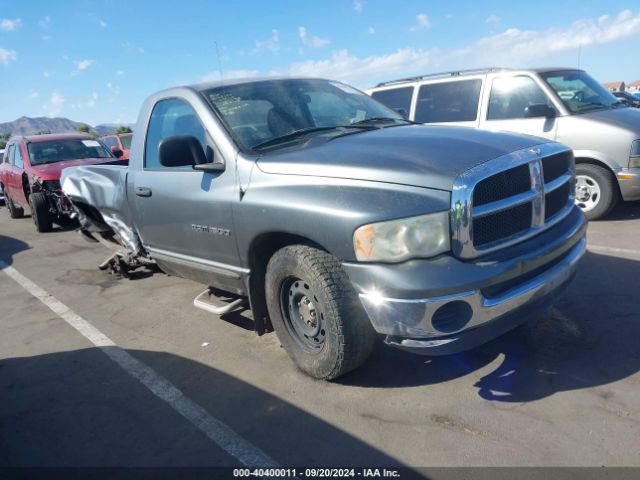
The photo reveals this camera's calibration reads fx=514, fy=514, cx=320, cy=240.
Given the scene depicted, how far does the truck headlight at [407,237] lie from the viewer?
8.59ft

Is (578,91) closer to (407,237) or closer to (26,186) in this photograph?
(407,237)

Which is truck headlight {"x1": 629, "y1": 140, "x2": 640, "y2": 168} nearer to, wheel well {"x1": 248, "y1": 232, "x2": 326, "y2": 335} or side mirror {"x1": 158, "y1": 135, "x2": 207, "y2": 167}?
wheel well {"x1": 248, "y1": 232, "x2": 326, "y2": 335}

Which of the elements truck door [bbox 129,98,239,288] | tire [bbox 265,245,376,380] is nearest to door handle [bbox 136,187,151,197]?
truck door [bbox 129,98,239,288]

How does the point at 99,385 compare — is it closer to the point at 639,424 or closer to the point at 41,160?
the point at 639,424

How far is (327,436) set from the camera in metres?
2.78

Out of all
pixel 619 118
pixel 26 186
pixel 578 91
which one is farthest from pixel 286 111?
pixel 26 186

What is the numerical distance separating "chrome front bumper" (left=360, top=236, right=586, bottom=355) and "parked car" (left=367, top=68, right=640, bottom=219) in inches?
163

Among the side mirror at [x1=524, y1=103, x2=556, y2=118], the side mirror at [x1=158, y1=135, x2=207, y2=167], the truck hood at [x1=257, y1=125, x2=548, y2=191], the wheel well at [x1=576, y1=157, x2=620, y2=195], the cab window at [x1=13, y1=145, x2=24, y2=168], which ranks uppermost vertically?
the side mirror at [x1=158, y1=135, x2=207, y2=167]

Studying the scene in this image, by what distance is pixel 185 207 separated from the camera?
387 cm

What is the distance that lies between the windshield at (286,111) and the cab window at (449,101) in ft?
12.1

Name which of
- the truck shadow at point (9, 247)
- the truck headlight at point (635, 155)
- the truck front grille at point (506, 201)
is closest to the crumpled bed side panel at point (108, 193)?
the truck shadow at point (9, 247)

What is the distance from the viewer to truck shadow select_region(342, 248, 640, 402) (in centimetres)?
306

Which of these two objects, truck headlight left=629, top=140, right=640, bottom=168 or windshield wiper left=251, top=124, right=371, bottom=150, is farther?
truck headlight left=629, top=140, right=640, bottom=168

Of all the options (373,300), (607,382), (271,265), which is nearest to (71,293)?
(271,265)
